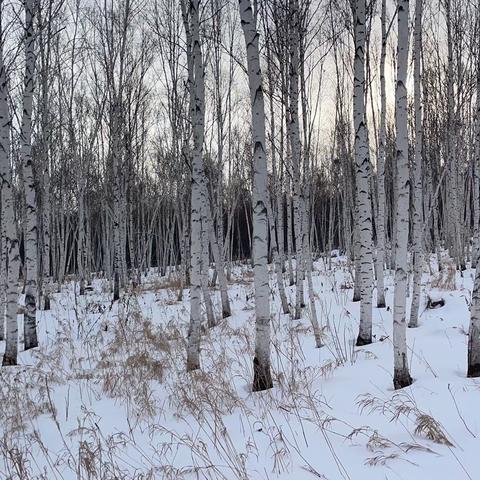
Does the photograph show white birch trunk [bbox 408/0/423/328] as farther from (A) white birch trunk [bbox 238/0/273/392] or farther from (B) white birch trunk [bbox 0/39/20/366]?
(B) white birch trunk [bbox 0/39/20/366]

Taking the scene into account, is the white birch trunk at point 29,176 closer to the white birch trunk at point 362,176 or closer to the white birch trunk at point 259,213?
Result: the white birch trunk at point 259,213

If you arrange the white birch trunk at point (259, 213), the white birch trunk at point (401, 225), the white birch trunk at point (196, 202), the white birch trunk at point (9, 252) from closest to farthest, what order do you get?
the white birch trunk at point (401, 225), the white birch trunk at point (259, 213), the white birch trunk at point (196, 202), the white birch trunk at point (9, 252)

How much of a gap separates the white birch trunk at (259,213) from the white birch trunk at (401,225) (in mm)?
1283

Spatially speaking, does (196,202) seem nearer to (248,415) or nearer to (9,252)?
(248,415)

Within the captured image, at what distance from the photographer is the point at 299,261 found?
29.8ft

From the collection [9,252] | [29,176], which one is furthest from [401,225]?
[29,176]

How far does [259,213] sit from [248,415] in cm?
197

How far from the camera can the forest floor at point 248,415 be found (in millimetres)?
3123

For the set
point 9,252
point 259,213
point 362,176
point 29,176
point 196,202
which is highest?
point 29,176

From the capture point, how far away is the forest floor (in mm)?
3123

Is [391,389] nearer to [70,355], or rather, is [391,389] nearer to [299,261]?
[299,261]

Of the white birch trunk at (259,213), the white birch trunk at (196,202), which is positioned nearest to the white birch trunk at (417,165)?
the white birch trunk at (259,213)

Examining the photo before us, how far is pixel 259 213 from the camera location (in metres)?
4.79

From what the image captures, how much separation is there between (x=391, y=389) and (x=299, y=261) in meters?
4.89
